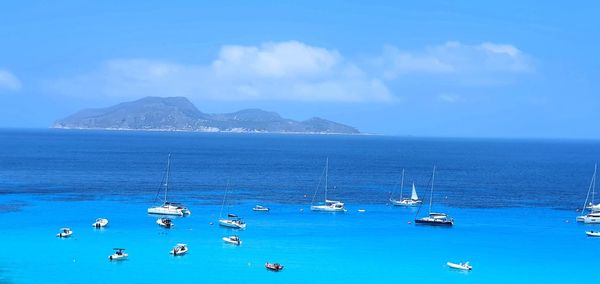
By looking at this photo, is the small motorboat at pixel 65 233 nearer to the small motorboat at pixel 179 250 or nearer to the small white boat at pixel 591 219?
the small motorboat at pixel 179 250

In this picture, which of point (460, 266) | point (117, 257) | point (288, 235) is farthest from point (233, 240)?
point (460, 266)

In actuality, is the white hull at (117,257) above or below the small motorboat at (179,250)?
below

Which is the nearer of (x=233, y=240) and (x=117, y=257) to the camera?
(x=117, y=257)

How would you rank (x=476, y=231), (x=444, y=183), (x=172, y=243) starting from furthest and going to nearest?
(x=444, y=183)
(x=476, y=231)
(x=172, y=243)

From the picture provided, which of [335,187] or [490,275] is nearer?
[490,275]

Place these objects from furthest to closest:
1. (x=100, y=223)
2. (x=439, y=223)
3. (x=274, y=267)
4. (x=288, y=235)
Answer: (x=439, y=223)
(x=100, y=223)
(x=288, y=235)
(x=274, y=267)

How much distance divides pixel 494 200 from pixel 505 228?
3301 centimetres

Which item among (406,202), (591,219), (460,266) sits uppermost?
(591,219)

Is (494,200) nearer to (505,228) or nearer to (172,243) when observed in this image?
(505,228)

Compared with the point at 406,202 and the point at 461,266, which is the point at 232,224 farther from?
the point at 406,202

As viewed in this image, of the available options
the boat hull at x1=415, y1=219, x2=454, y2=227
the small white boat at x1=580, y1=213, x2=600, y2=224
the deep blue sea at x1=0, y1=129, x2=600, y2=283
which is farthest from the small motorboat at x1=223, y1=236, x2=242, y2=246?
the small white boat at x1=580, y1=213, x2=600, y2=224

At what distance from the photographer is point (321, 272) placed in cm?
6775

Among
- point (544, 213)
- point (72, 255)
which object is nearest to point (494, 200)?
point (544, 213)

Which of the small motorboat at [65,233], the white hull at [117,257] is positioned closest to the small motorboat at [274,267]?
the white hull at [117,257]
